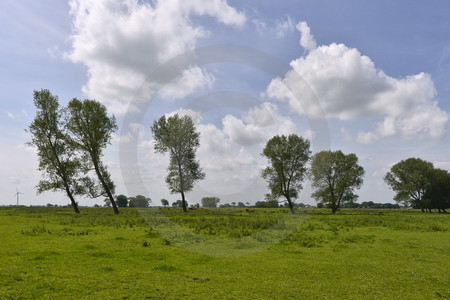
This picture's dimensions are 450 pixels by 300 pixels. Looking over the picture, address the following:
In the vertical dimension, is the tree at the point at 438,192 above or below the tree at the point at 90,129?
below

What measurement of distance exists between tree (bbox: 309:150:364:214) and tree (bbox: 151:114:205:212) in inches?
1297

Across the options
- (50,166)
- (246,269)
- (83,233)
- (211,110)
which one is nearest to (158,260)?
(246,269)

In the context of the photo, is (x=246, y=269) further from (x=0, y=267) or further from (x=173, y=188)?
(x=173, y=188)

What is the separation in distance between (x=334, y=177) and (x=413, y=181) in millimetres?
38181

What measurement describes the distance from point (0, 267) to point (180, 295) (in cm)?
868

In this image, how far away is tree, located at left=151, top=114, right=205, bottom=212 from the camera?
6128 cm

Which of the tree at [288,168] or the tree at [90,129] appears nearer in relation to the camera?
the tree at [90,129]

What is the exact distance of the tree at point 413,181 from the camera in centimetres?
9632

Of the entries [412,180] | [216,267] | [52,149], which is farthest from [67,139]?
[412,180]

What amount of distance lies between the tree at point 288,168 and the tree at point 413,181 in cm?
4777

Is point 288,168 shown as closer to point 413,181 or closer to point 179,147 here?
point 179,147

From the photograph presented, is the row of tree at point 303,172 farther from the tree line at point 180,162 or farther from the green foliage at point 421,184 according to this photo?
the green foliage at point 421,184

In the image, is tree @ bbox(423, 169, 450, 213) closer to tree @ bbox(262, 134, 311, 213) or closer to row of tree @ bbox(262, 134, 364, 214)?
row of tree @ bbox(262, 134, 364, 214)

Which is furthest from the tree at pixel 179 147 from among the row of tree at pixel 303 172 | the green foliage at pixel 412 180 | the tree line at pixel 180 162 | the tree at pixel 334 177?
the green foliage at pixel 412 180
